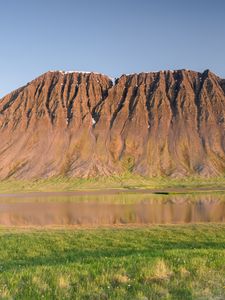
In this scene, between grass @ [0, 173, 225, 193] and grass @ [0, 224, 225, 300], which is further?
grass @ [0, 173, 225, 193]

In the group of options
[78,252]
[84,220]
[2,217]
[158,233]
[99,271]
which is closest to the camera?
[99,271]

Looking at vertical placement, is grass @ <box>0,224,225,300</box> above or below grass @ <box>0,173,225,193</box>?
above

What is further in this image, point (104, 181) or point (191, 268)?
point (104, 181)

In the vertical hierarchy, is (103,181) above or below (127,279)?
below

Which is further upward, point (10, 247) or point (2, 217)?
point (10, 247)

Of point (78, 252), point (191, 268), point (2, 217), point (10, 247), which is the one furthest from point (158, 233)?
point (2, 217)

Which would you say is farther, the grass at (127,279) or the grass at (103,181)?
the grass at (103,181)

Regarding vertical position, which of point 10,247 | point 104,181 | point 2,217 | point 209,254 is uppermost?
point 209,254

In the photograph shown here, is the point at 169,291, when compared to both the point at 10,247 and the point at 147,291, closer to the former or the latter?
the point at 147,291

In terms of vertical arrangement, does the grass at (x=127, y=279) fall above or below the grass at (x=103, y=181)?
above

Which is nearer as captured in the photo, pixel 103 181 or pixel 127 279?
pixel 127 279

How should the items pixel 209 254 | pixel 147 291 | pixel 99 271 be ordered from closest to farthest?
1. pixel 147 291
2. pixel 99 271
3. pixel 209 254

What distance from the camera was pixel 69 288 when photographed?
42.9 ft

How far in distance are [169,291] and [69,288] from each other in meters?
3.06
